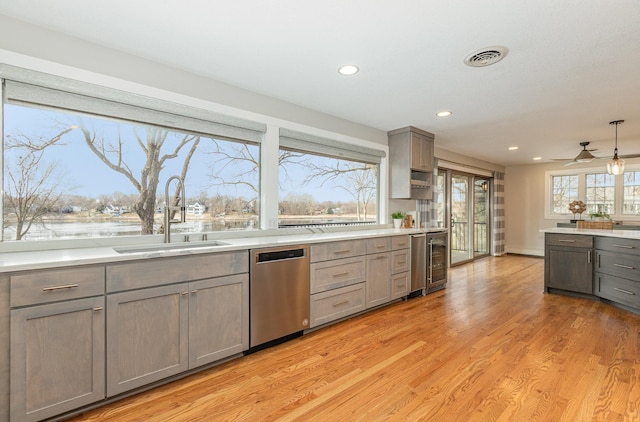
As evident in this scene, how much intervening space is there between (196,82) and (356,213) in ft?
8.25

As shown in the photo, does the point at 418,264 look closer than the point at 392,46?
No

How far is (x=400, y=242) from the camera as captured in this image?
3.83 metres

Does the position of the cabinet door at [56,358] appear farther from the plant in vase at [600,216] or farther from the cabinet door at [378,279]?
the plant in vase at [600,216]

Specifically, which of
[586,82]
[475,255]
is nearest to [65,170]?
[586,82]

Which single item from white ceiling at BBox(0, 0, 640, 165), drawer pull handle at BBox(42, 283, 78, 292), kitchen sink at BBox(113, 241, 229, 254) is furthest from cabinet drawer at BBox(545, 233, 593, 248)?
drawer pull handle at BBox(42, 283, 78, 292)

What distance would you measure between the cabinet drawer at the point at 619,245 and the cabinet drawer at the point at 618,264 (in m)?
0.05

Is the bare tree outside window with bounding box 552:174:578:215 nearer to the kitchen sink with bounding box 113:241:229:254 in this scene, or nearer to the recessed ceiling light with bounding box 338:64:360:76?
the recessed ceiling light with bounding box 338:64:360:76

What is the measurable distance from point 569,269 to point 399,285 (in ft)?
7.64

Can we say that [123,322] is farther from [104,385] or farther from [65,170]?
[65,170]

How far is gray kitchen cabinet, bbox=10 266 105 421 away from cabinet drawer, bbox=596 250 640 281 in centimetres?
494

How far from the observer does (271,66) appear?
8.33ft

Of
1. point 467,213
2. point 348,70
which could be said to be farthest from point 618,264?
point 348,70

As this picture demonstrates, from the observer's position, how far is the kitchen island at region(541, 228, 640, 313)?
11.3 feet

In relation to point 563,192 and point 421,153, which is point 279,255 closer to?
point 421,153
